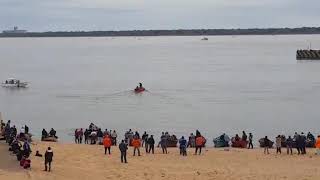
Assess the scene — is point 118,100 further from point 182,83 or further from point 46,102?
point 182,83

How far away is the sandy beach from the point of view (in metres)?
23.0

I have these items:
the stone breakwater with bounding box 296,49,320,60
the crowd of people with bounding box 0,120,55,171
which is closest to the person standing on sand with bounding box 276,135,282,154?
the crowd of people with bounding box 0,120,55,171

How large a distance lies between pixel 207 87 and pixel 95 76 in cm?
3054

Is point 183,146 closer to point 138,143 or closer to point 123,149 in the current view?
point 138,143

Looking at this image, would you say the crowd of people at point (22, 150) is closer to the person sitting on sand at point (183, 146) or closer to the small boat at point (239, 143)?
the person sitting on sand at point (183, 146)

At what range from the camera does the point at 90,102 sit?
215 feet

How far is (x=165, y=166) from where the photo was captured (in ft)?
83.0

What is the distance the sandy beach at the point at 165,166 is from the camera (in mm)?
23000

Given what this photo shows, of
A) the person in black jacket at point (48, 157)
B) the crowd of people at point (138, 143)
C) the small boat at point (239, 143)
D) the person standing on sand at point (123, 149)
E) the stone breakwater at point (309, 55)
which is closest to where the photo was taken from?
the person in black jacket at point (48, 157)

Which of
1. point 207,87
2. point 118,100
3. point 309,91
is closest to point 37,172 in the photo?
point 118,100

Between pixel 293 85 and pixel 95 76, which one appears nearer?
pixel 293 85

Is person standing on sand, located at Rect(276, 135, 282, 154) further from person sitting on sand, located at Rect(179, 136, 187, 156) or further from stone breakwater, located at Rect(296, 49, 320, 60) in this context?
stone breakwater, located at Rect(296, 49, 320, 60)

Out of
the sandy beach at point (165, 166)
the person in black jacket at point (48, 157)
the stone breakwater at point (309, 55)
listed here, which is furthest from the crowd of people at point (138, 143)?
the stone breakwater at point (309, 55)

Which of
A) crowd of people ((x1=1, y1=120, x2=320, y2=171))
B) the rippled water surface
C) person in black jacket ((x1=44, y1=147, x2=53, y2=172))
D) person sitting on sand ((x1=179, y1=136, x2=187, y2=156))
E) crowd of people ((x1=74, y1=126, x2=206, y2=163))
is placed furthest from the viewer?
the rippled water surface
